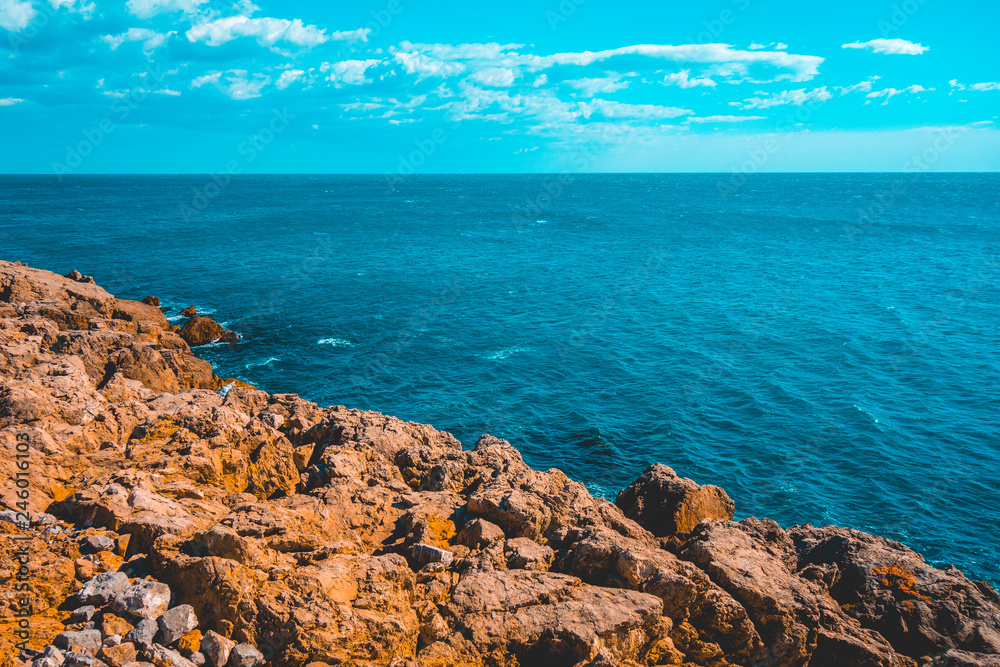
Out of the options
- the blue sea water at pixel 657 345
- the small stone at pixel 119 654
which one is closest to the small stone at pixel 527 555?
the small stone at pixel 119 654

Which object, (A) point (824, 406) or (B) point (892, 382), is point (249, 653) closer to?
(A) point (824, 406)

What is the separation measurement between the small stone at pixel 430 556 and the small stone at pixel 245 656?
4718mm

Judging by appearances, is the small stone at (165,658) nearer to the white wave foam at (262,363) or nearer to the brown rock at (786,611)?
the brown rock at (786,611)

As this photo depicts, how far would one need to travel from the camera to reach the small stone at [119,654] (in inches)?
452

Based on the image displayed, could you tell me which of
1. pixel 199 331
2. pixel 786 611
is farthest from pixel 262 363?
pixel 786 611

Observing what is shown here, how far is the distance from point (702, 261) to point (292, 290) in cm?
6391

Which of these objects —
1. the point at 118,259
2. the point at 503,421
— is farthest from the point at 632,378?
the point at 118,259

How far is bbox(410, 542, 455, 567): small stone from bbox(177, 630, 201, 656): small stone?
5603 millimetres

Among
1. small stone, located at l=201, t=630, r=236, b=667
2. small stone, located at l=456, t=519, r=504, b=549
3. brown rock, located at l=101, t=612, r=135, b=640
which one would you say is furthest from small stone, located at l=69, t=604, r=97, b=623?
small stone, located at l=456, t=519, r=504, b=549

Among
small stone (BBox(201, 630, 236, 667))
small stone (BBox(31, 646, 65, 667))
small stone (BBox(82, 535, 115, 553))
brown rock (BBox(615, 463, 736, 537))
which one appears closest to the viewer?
small stone (BBox(31, 646, 65, 667))

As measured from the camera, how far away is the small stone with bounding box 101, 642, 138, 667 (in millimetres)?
11469

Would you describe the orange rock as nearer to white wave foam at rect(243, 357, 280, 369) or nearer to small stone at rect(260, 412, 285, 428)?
small stone at rect(260, 412, 285, 428)

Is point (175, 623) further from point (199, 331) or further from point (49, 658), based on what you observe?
point (199, 331)

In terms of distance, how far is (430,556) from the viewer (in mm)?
16328
